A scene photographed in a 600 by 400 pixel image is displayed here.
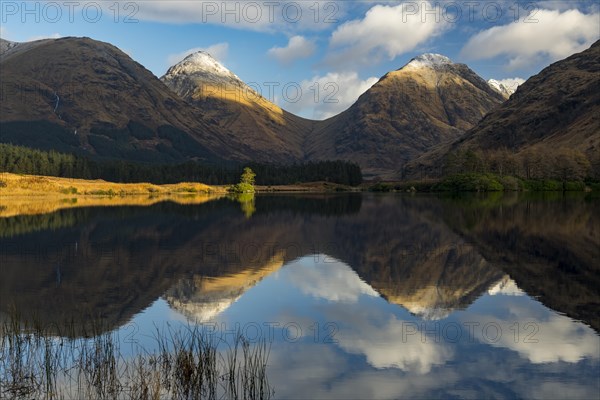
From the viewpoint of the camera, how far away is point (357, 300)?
103ft

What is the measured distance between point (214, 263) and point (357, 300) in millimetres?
15762

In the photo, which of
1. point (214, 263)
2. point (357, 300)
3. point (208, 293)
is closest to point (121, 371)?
point (208, 293)

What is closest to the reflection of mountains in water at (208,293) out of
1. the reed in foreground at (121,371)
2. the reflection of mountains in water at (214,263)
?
the reflection of mountains in water at (214,263)

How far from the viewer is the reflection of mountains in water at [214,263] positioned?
30.1m

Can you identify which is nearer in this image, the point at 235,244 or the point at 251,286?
the point at 251,286

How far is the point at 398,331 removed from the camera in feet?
80.3

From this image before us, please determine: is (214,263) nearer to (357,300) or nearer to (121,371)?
(357,300)

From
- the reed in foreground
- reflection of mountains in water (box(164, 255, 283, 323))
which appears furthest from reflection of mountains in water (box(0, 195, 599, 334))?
the reed in foreground

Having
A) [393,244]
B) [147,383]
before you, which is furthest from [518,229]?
[147,383]

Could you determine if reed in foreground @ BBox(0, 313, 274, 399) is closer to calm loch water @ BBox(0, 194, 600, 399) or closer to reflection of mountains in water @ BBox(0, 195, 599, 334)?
calm loch water @ BBox(0, 194, 600, 399)

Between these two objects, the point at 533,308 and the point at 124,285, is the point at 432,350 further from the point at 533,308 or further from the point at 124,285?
the point at 124,285

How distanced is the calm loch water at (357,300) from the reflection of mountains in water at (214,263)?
17 cm

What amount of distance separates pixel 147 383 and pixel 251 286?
1801cm

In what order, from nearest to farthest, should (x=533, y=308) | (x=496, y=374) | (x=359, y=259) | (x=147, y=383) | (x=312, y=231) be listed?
1. (x=147, y=383)
2. (x=496, y=374)
3. (x=533, y=308)
4. (x=359, y=259)
5. (x=312, y=231)
